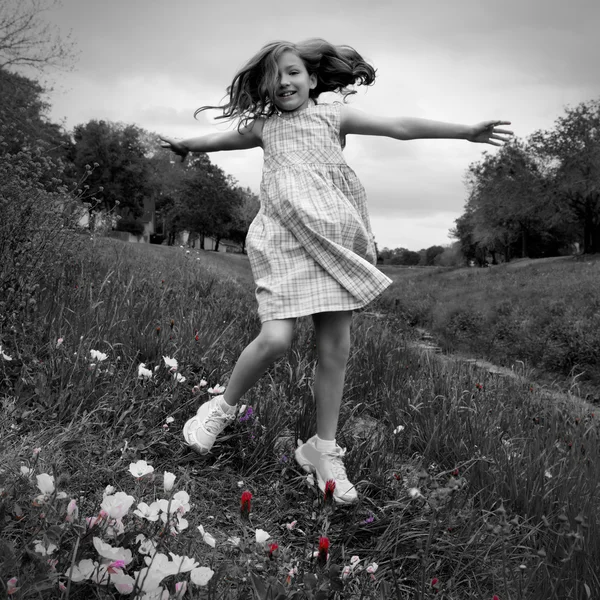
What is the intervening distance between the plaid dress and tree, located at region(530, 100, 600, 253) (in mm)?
26503

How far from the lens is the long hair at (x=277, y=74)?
2.87 m

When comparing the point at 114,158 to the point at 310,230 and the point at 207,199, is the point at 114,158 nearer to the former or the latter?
the point at 207,199

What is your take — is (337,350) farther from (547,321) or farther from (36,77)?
(36,77)

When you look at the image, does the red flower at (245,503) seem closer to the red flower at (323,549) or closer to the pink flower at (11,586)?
the red flower at (323,549)

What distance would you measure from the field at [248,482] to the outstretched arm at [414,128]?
1328 millimetres

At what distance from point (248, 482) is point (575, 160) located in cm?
2864

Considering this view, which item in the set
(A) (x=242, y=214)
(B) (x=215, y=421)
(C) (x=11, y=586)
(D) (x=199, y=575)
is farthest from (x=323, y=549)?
(A) (x=242, y=214)

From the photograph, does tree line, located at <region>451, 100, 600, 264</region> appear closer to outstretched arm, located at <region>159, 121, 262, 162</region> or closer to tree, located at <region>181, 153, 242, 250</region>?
tree, located at <region>181, 153, 242, 250</region>

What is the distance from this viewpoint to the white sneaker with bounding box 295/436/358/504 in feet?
7.52

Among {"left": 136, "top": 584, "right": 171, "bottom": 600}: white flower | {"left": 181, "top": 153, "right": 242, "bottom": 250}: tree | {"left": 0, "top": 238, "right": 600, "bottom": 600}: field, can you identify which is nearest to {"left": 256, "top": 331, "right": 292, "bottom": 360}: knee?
{"left": 0, "top": 238, "right": 600, "bottom": 600}: field

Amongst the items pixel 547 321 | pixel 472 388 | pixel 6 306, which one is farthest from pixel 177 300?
pixel 547 321

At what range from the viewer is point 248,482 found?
2.48 metres

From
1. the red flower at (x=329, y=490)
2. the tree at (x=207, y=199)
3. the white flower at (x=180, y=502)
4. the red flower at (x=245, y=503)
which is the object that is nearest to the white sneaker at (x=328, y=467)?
the red flower at (x=329, y=490)

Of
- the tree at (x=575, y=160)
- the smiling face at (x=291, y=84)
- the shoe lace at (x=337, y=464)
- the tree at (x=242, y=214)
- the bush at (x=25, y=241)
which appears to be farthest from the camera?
the tree at (x=242, y=214)
